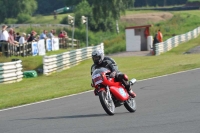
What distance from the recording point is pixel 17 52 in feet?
104

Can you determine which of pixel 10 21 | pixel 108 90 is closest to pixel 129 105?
pixel 108 90

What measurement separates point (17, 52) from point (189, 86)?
16221 mm

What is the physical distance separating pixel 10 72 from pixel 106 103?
13.6m

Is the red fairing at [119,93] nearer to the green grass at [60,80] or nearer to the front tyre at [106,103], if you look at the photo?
the front tyre at [106,103]

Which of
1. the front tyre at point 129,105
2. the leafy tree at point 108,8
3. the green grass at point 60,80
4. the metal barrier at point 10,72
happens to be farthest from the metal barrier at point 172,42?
the front tyre at point 129,105

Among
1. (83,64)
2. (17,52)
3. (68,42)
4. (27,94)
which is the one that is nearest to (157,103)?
(27,94)

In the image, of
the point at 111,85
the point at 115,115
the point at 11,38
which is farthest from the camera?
the point at 11,38

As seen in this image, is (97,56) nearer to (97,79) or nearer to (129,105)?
(97,79)

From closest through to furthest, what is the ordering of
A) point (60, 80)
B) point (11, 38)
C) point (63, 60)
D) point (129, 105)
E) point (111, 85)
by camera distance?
point (111, 85) < point (129, 105) < point (60, 80) < point (11, 38) < point (63, 60)

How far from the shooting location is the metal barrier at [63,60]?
94.8ft

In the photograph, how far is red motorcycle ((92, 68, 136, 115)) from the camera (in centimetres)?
1177

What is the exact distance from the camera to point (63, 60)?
104 ft

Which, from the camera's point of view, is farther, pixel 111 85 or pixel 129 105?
pixel 129 105

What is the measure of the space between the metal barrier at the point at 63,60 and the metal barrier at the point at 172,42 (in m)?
5.98
